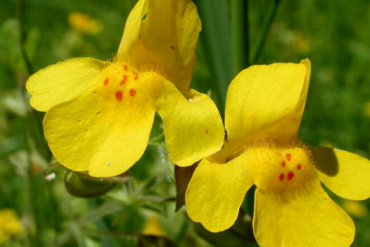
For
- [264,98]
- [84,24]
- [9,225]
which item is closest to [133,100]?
[264,98]

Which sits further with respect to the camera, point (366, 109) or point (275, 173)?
point (366, 109)

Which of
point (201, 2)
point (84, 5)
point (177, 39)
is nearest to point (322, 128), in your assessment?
point (201, 2)

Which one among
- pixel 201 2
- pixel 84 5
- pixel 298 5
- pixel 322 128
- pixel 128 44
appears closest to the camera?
pixel 128 44

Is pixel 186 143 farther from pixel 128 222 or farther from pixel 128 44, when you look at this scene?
pixel 128 222

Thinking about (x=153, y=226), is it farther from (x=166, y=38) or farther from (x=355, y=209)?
(x=355, y=209)

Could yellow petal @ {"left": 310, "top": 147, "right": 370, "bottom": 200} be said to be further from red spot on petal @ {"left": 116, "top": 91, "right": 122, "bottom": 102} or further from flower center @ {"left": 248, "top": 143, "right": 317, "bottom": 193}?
red spot on petal @ {"left": 116, "top": 91, "right": 122, "bottom": 102}
